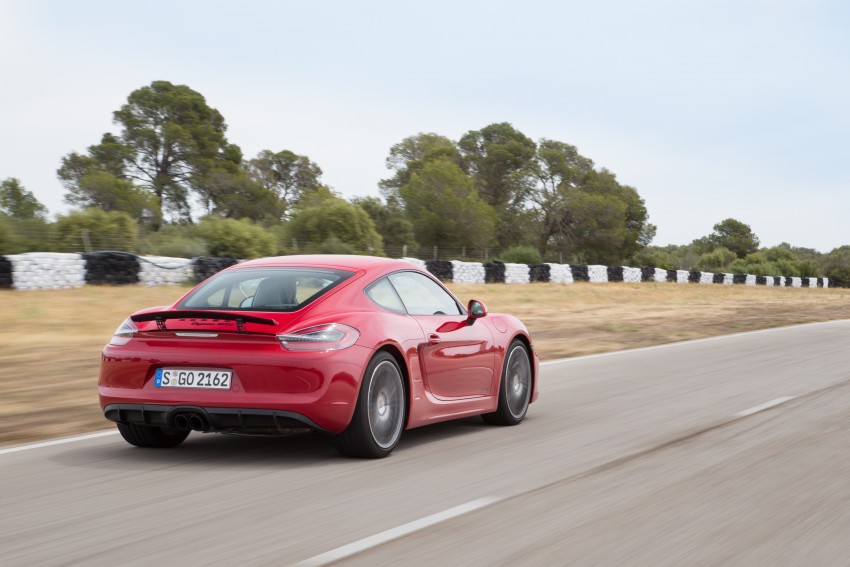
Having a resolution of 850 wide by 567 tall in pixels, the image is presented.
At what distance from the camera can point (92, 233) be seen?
30172 millimetres

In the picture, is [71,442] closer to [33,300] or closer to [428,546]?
[428,546]

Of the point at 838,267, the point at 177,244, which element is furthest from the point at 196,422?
the point at 838,267

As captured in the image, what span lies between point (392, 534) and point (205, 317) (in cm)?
214

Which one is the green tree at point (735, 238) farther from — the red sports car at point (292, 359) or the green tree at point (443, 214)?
the red sports car at point (292, 359)

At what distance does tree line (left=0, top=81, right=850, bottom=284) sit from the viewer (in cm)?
3247

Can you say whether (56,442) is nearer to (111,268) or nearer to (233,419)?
(233,419)

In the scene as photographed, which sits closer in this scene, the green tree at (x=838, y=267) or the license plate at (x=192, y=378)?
the license plate at (x=192, y=378)

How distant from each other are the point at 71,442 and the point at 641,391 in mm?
5778

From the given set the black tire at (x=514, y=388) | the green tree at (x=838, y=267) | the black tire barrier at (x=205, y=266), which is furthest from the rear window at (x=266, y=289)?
the green tree at (x=838, y=267)

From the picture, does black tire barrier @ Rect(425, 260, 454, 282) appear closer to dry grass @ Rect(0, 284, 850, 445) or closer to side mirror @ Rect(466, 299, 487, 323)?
dry grass @ Rect(0, 284, 850, 445)

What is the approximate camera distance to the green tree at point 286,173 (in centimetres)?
8212

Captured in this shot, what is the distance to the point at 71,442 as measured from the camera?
24.1 ft

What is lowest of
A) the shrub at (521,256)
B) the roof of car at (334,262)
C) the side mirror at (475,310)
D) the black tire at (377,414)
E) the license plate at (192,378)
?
the black tire at (377,414)

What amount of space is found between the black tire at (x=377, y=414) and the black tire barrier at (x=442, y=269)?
2611 centimetres
